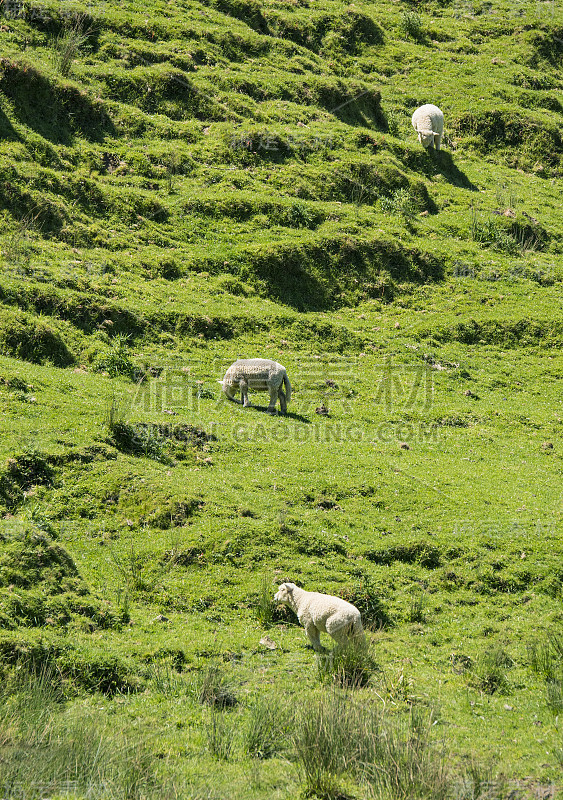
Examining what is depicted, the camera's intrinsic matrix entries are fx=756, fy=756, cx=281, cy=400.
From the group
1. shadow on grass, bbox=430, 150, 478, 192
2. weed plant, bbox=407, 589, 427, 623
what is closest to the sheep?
weed plant, bbox=407, 589, 427, 623

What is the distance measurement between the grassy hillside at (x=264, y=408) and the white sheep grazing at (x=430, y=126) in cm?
85

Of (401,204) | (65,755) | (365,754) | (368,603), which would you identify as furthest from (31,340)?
(401,204)

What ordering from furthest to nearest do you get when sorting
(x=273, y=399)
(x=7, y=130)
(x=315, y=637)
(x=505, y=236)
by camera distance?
1. (x=505, y=236)
2. (x=7, y=130)
3. (x=273, y=399)
4. (x=315, y=637)

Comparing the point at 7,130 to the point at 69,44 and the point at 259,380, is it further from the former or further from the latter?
the point at 259,380

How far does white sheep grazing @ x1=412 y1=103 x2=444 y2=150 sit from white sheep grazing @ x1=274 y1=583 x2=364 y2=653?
32.2 metres

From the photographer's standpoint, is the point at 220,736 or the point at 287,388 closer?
the point at 220,736

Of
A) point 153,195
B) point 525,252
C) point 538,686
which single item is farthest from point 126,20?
point 538,686

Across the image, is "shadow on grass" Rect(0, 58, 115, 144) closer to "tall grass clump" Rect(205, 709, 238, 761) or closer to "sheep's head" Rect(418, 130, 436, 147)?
"sheep's head" Rect(418, 130, 436, 147)

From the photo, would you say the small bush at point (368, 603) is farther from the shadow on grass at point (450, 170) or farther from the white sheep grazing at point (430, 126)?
the white sheep grazing at point (430, 126)

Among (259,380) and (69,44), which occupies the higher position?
(69,44)

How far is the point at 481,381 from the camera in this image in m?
27.7

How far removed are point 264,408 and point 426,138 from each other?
23474 millimetres

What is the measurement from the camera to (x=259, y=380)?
23.0 meters

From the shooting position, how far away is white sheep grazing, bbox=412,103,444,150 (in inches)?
1598
